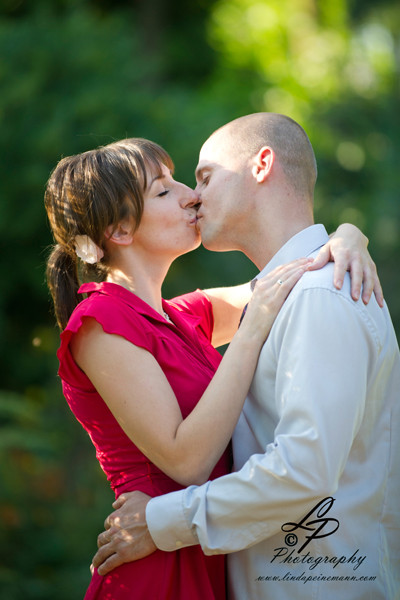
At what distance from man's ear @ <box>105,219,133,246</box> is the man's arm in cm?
90

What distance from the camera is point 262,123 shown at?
124 inches

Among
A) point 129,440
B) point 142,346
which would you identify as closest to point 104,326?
point 142,346

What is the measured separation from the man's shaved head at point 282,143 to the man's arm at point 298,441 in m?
0.78

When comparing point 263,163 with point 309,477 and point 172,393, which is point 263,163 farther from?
point 309,477

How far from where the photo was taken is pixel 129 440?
2.80 meters

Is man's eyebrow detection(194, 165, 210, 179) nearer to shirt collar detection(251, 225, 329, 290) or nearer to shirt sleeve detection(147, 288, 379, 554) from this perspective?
shirt collar detection(251, 225, 329, 290)

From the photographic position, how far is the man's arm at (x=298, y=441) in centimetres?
232

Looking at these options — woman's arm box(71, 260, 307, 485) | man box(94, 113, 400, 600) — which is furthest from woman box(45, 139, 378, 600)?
man box(94, 113, 400, 600)

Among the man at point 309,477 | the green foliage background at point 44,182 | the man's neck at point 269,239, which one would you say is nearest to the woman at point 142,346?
the man at point 309,477

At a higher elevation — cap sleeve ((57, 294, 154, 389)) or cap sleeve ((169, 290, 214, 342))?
cap sleeve ((57, 294, 154, 389))

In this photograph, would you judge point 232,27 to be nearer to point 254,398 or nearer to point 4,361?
point 4,361

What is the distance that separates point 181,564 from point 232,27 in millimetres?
17073

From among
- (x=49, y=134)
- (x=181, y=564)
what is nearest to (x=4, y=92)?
(x=49, y=134)

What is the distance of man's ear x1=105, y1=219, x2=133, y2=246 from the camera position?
3049mm
